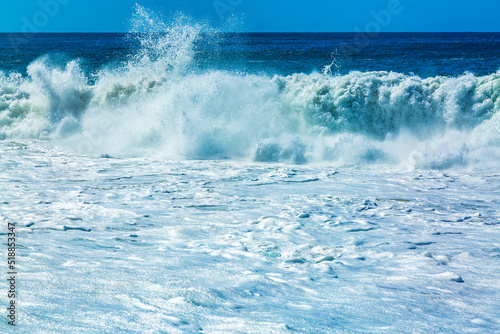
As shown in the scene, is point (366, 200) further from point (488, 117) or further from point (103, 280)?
point (488, 117)

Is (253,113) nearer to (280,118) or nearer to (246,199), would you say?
(280,118)

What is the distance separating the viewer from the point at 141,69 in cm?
1356

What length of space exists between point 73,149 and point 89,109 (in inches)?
127

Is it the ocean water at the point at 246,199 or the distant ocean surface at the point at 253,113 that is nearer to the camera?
the ocean water at the point at 246,199

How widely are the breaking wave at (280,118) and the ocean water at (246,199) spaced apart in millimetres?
40

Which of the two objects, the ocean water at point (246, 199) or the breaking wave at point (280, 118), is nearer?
the ocean water at point (246, 199)

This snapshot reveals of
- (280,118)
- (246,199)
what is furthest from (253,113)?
(246,199)

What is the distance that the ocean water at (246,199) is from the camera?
330cm

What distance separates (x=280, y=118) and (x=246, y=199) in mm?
4961

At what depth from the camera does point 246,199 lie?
6.34 m

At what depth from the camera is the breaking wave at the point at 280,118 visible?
9.25 metres

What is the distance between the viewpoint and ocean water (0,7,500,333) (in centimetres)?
330

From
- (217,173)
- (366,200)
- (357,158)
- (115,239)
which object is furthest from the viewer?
(357,158)

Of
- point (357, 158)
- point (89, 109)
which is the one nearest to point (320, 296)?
point (357, 158)
